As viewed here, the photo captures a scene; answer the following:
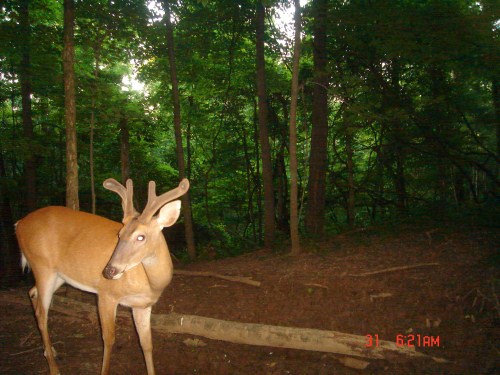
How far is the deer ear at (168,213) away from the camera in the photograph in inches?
145

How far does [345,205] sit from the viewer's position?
15.0 m

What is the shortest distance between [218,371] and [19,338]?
322 cm

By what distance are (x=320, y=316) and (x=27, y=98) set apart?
1136cm

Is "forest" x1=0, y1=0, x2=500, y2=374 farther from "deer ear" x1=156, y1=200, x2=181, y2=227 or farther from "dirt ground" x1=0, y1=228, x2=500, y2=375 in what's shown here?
"deer ear" x1=156, y1=200, x2=181, y2=227

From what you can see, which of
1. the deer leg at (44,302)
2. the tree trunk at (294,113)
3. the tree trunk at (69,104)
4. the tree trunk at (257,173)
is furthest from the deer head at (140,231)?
the tree trunk at (257,173)

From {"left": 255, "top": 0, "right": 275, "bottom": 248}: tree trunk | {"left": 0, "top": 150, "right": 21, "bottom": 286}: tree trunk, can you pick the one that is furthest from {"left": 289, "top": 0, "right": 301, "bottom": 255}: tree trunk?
{"left": 0, "top": 150, "right": 21, "bottom": 286}: tree trunk

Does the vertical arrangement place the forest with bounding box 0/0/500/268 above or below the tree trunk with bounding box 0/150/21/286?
above

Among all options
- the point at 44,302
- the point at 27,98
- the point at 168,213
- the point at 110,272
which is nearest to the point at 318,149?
the point at 168,213

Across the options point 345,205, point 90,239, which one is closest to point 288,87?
point 345,205

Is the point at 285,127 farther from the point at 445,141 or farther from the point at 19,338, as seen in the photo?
the point at 19,338

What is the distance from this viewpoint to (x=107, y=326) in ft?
13.4

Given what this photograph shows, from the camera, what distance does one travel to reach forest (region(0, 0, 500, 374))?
4672 mm

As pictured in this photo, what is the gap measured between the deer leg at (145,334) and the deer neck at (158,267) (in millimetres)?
607

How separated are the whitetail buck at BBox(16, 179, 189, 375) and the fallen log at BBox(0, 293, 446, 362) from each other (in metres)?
0.75
